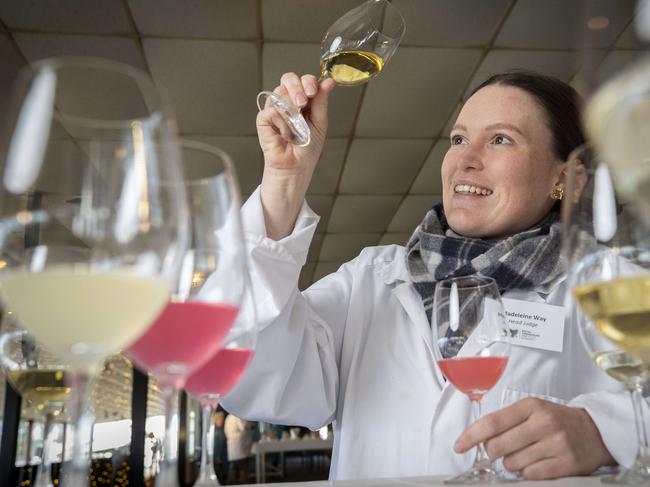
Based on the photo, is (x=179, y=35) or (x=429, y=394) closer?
(x=429, y=394)

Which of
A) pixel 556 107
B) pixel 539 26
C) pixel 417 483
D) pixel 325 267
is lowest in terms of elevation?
pixel 417 483

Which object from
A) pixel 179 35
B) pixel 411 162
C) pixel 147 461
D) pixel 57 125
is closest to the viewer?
pixel 57 125

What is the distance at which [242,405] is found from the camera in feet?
3.83

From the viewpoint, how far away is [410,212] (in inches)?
196

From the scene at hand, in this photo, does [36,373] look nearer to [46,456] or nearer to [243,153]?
[46,456]

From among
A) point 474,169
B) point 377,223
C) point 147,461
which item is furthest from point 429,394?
point 147,461

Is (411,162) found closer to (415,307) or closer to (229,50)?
(229,50)

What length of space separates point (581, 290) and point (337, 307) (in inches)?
36.5

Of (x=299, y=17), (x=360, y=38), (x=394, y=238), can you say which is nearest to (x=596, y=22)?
(x=360, y=38)

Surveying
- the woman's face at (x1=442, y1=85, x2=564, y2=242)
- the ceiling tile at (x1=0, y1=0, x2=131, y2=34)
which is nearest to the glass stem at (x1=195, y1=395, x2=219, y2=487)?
the woman's face at (x1=442, y1=85, x2=564, y2=242)

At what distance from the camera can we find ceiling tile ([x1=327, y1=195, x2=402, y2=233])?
15.4ft

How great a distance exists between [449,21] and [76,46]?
1.72 m

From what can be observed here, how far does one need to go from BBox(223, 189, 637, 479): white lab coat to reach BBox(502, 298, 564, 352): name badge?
0.09ft

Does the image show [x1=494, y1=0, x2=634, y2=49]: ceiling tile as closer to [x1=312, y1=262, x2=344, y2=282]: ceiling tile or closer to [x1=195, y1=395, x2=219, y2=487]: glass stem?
[x1=195, y1=395, x2=219, y2=487]: glass stem
